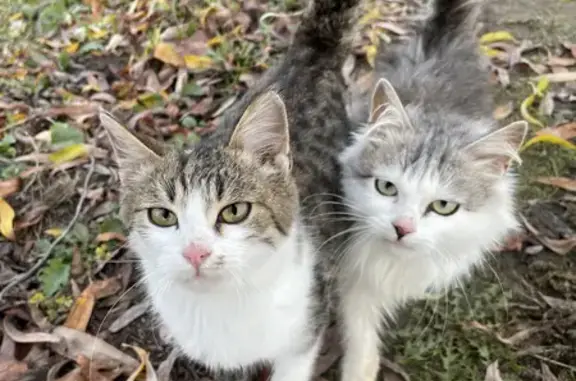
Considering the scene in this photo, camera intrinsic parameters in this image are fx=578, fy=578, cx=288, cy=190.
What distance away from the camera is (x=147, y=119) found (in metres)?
2.76

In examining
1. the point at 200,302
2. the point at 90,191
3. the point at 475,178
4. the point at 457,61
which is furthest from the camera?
the point at 90,191

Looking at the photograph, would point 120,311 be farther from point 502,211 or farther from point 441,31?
point 441,31

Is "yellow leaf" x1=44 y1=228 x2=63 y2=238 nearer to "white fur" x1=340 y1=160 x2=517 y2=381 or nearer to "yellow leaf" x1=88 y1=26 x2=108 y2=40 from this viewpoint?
"white fur" x1=340 y1=160 x2=517 y2=381

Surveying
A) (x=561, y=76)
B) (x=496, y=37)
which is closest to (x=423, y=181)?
(x=561, y=76)

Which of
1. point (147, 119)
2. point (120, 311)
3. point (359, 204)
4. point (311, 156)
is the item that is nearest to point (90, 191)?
point (147, 119)

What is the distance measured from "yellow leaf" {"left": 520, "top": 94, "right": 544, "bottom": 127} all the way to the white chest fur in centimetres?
155

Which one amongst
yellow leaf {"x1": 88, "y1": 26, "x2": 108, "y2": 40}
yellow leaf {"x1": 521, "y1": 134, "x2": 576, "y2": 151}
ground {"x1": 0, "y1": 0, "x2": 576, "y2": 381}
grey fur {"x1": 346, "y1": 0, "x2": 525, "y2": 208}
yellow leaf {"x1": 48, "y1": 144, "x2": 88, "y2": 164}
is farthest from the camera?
yellow leaf {"x1": 88, "y1": 26, "x2": 108, "y2": 40}

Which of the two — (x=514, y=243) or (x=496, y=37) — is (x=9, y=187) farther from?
(x=496, y=37)

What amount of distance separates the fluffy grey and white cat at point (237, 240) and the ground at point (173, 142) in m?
0.45

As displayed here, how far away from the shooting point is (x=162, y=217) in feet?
4.70

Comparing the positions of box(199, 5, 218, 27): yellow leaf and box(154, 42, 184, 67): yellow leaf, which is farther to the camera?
box(199, 5, 218, 27): yellow leaf

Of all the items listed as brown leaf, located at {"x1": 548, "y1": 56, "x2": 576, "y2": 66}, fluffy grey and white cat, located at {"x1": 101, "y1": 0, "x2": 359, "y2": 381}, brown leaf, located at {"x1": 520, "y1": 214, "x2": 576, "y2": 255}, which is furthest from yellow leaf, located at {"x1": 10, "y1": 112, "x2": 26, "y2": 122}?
brown leaf, located at {"x1": 548, "y1": 56, "x2": 576, "y2": 66}

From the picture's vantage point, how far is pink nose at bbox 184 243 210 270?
132 cm

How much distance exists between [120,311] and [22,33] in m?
2.22
